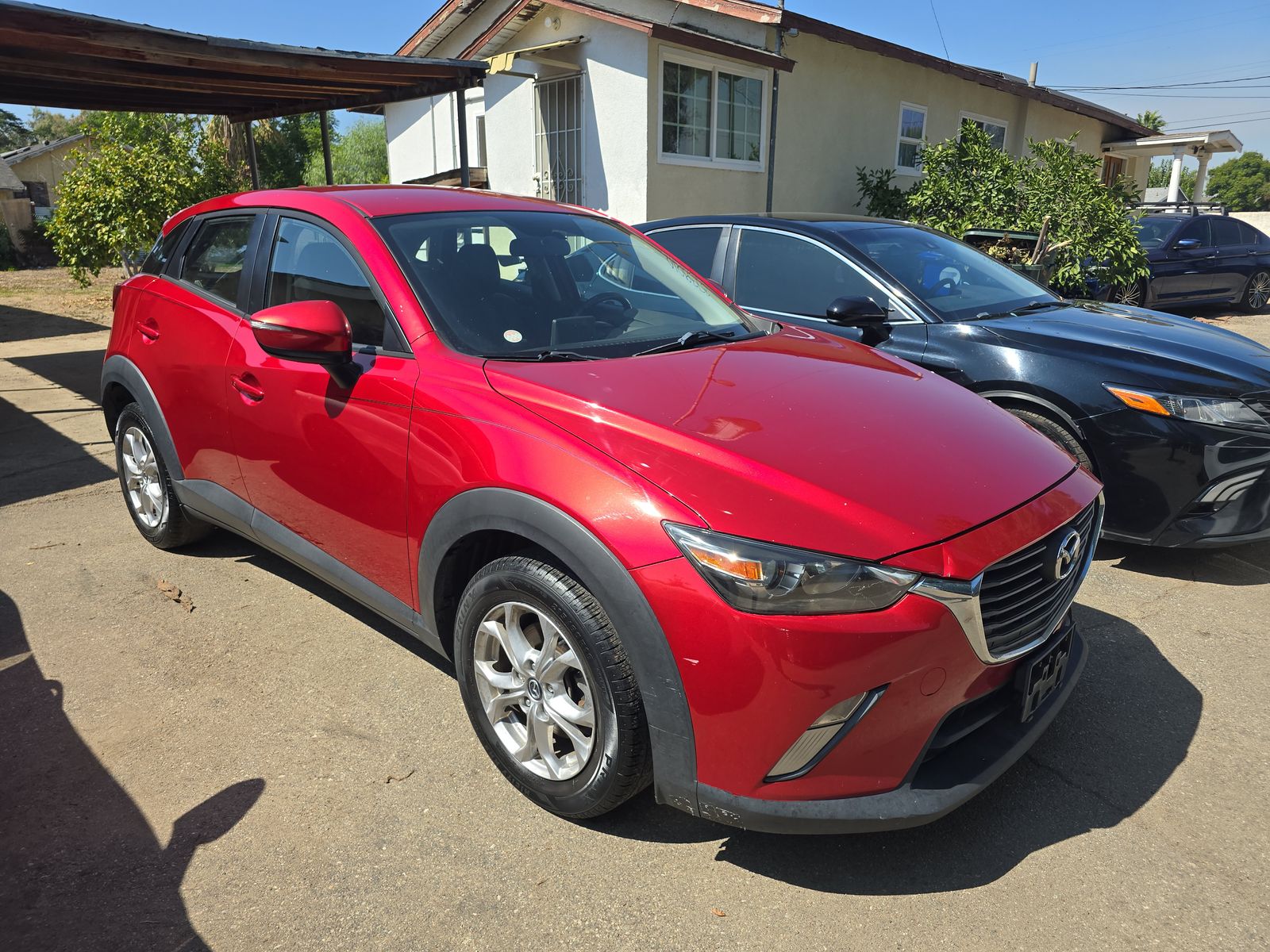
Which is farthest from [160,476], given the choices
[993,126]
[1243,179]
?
[1243,179]

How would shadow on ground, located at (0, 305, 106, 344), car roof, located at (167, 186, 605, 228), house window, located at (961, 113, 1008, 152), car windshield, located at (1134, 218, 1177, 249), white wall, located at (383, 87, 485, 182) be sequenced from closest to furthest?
car roof, located at (167, 186, 605, 228), car windshield, located at (1134, 218, 1177, 249), shadow on ground, located at (0, 305, 106, 344), white wall, located at (383, 87, 485, 182), house window, located at (961, 113, 1008, 152)

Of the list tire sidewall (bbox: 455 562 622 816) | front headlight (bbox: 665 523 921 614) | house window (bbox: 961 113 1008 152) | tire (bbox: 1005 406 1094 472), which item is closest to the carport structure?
tire sidewall (bbox: 455 562 622 816)

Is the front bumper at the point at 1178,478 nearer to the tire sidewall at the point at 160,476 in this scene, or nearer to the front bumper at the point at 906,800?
the front bumper at the point at 906,800

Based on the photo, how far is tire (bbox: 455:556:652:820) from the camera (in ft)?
7.27

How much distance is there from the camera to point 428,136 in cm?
1583

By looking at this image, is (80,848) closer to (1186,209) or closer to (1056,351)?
(1056,351)

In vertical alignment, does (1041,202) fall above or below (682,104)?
below

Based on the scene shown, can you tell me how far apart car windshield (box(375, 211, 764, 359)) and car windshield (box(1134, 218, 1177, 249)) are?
1128cm

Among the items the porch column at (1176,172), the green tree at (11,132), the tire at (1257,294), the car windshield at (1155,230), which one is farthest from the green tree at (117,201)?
the green tree at (11,132)

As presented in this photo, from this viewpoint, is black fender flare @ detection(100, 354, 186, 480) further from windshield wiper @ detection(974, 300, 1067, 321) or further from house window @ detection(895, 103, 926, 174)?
house window @ detection(895, 103, 926, 174)

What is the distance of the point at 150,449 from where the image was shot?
4207mm

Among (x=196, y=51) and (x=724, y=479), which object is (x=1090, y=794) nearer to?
(x=724, y=479)

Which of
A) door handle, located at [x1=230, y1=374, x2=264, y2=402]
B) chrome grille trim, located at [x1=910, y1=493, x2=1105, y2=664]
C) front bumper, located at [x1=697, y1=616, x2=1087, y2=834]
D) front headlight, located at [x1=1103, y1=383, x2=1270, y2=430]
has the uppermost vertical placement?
door handle, located at [x1=230, y1=374, x2=264, y2=402]

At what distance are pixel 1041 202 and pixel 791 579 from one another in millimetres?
10419
